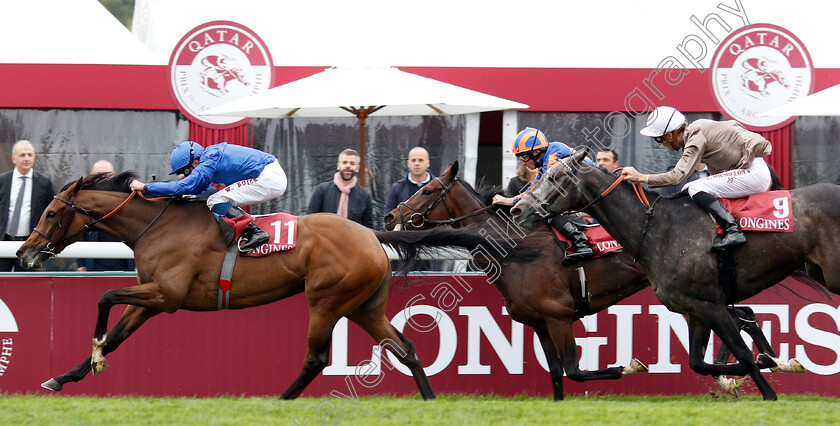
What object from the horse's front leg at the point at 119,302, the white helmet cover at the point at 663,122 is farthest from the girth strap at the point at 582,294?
the horse's front leg at the point at 119,302

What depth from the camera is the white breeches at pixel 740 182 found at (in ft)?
21.8

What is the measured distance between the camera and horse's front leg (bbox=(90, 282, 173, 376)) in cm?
652

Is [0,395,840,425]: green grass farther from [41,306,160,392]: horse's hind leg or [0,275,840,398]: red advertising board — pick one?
[0,275,840,398]: red advertising board

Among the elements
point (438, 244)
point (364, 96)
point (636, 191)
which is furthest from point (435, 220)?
point (636, 191)

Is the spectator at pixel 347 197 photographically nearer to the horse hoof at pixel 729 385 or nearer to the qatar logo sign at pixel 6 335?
the qatar logo sign at pixel 6 335

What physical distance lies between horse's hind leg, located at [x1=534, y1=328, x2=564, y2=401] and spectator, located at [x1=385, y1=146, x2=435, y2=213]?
1.72 metres

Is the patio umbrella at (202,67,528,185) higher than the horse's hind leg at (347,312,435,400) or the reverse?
higher

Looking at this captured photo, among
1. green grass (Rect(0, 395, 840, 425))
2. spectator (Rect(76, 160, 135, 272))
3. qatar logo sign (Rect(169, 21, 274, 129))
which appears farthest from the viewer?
qatar logo sign (Rect(169, 21, 274, 129))

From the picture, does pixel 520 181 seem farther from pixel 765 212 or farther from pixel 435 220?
pixel 765 212

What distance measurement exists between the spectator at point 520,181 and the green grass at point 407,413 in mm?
2263

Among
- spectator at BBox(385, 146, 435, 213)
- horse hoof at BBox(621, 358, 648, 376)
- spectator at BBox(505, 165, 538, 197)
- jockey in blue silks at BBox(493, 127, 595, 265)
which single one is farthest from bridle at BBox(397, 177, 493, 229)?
horse hoof at BBox(621, 358, 648, 376)

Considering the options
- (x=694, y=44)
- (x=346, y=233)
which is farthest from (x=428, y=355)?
(x=694, y=44)

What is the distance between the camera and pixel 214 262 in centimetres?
688

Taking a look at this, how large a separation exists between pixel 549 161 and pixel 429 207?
3.13 ft
